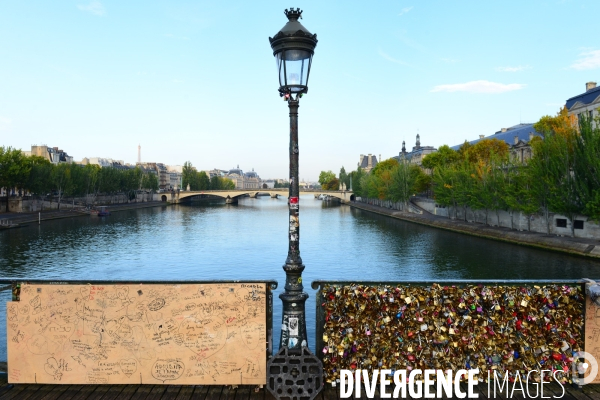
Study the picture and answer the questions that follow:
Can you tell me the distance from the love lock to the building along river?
11.7 meters

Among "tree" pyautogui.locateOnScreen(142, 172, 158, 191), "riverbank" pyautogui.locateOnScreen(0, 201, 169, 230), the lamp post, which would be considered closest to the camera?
the lamp post

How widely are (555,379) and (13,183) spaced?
87076 millimetres

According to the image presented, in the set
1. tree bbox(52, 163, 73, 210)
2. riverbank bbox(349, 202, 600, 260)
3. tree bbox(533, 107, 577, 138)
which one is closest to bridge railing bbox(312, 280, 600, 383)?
riverbank bbox(349, 202, 600, 260)

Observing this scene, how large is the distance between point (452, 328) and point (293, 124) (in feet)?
14.7

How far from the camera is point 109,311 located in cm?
769

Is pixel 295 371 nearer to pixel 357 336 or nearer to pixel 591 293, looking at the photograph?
pixel 357 336

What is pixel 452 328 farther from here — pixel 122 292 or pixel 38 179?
pixel 38 179

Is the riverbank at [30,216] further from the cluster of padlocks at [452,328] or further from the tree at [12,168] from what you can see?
the cluster of padlocks at [452,328]

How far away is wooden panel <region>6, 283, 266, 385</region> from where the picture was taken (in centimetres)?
766


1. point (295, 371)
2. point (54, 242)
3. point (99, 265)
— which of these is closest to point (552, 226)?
point (99, 265)

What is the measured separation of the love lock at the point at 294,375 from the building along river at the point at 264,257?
1171cm

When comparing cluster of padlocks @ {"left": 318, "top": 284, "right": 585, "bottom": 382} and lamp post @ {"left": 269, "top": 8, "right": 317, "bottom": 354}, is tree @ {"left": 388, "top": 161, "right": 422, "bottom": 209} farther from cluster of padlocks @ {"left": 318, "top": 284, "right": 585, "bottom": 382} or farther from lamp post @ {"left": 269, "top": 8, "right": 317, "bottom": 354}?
lamp post @ {"left": 269, "top": 8, "right": 317, "bottom": 354}

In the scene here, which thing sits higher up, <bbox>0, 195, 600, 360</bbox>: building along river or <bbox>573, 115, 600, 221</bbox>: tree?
<bbox>573, 115, 600, 221</bbox>: tree

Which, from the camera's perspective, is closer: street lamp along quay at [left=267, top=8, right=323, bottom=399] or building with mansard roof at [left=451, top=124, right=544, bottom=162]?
street lamp along quay at [left=267, top=8, right=323, bottom=399]
